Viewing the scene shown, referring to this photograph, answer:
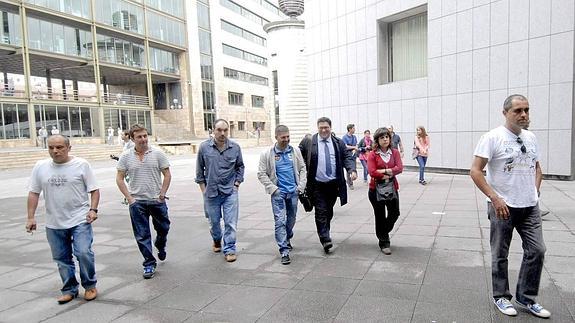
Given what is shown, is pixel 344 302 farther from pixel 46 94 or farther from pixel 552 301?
pixel 46 94

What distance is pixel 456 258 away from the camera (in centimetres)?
505

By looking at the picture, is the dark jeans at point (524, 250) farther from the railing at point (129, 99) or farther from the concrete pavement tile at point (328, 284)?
the railing at point (129, 99)

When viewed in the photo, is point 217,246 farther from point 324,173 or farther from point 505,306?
point 505,306

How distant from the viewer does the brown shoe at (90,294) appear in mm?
4320

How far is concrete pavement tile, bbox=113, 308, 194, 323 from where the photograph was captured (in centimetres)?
375

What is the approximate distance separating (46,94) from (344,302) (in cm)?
3732

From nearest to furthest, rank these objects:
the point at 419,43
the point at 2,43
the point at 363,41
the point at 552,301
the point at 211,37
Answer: the point at 552,301
the point at 419,43
the point at 363,41
the point at 2,43
the point at 211,37

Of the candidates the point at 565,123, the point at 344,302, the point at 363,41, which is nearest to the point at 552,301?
the point at 344,302

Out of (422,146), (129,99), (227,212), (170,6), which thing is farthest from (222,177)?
(170,6)

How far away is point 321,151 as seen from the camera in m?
5.64

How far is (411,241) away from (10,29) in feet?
115

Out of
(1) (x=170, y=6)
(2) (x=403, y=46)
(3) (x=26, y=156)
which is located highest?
(1) (x=170, y=6)

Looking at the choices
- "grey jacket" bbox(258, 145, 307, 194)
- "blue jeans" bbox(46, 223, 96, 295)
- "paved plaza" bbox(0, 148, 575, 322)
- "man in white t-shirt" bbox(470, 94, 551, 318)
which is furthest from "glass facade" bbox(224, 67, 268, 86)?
"man in white t-shirt" bbox(470, 94, 551, 318)

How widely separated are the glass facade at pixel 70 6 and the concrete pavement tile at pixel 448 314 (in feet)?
121
